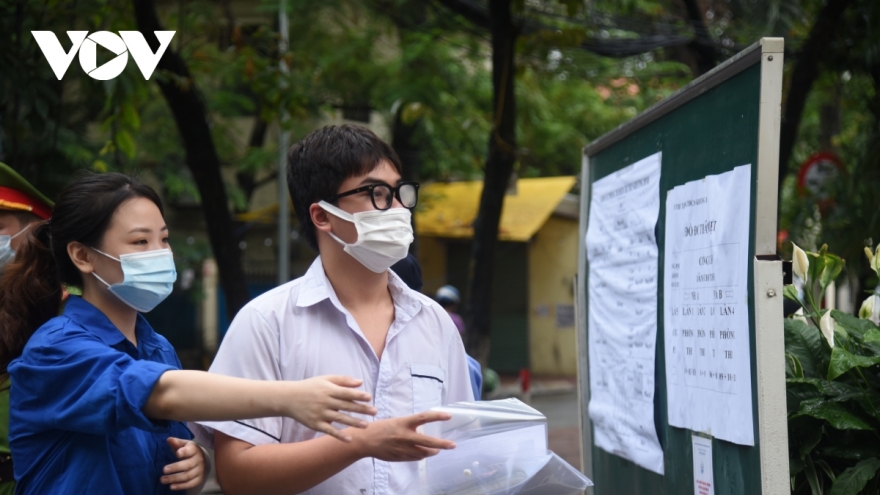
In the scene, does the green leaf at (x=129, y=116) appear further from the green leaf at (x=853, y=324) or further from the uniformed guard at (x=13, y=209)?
the green leaf at (x=853, y=324)

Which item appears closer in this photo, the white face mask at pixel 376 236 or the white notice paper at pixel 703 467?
the white face mask at pixel 376 236

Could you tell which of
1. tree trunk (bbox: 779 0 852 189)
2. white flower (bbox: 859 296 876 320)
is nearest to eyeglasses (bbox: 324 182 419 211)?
white flower (bbox: 859 296 876 320)

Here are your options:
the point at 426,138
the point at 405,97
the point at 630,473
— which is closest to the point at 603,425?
the point at 630,473

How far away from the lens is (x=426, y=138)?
1387cm

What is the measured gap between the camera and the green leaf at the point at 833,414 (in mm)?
2586

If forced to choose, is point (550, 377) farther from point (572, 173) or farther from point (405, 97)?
point (405, 97)

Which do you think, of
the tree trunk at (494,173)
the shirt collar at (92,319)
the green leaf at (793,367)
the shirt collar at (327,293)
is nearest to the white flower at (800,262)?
the green leaf at (793,367)

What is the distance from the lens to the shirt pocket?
2201 millimetres

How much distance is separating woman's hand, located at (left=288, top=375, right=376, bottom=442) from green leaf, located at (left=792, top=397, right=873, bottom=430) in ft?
4.97

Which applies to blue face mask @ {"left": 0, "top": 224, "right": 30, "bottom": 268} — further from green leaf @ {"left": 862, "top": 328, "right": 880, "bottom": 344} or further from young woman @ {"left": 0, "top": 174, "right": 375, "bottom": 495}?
green leaf @ {"left": 862, "top": 328, "right": 880, "bottom": 344}

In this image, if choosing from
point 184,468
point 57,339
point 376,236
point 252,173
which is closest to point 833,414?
point 376,236

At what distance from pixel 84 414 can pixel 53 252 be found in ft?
1.84

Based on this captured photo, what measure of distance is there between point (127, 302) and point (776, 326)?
1.52 m

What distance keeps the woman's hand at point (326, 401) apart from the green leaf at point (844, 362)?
5.15 ft
